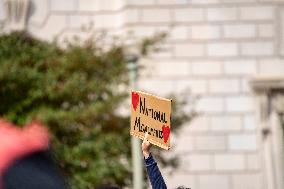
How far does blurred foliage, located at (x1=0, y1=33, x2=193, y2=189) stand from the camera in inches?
593

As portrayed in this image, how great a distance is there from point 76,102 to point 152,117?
8.13 meters

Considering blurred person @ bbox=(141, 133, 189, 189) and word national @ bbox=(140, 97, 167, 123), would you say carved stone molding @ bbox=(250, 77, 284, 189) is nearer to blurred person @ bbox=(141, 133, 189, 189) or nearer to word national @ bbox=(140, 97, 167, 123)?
word national @ bbox=(140, 97, 167, 123)

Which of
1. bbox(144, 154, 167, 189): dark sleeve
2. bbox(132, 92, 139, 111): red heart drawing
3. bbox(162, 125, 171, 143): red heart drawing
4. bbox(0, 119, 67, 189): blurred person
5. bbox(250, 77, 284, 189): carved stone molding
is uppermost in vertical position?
bbox(132, 92, 139, 111): red heart drawing

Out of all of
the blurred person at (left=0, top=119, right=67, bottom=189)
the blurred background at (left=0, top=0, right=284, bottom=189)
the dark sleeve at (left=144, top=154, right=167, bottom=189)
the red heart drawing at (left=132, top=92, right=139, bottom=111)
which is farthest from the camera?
the blurred background at (left=0, top=0, right=284, bottom=189)

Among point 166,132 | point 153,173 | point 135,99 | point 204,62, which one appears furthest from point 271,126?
point 153,173

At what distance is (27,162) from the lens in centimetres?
494

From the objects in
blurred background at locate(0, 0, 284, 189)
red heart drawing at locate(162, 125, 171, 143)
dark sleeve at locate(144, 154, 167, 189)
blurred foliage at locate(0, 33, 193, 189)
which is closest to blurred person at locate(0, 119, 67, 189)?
dark sleeve at locate(144, 154, 167, 189)

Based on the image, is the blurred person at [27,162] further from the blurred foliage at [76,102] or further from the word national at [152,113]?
the blurred foliage at [76,102]

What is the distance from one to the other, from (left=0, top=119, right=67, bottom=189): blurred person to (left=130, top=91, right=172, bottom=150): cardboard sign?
2470 mm

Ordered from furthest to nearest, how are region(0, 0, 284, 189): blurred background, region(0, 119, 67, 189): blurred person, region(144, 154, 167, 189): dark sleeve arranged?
region(0, 0, 284, 189): blurred background < region(144, 154, 167, 189): dark sleeve < region(0, 119, 67, 189): blurred person

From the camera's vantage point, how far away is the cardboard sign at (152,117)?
7.59m

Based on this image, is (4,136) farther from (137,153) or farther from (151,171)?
(137,153)

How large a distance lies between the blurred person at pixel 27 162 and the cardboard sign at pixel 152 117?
8.10ft

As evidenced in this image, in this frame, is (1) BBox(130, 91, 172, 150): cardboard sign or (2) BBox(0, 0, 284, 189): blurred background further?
(2) BBox(0, 0, 284, 189): blurred background
